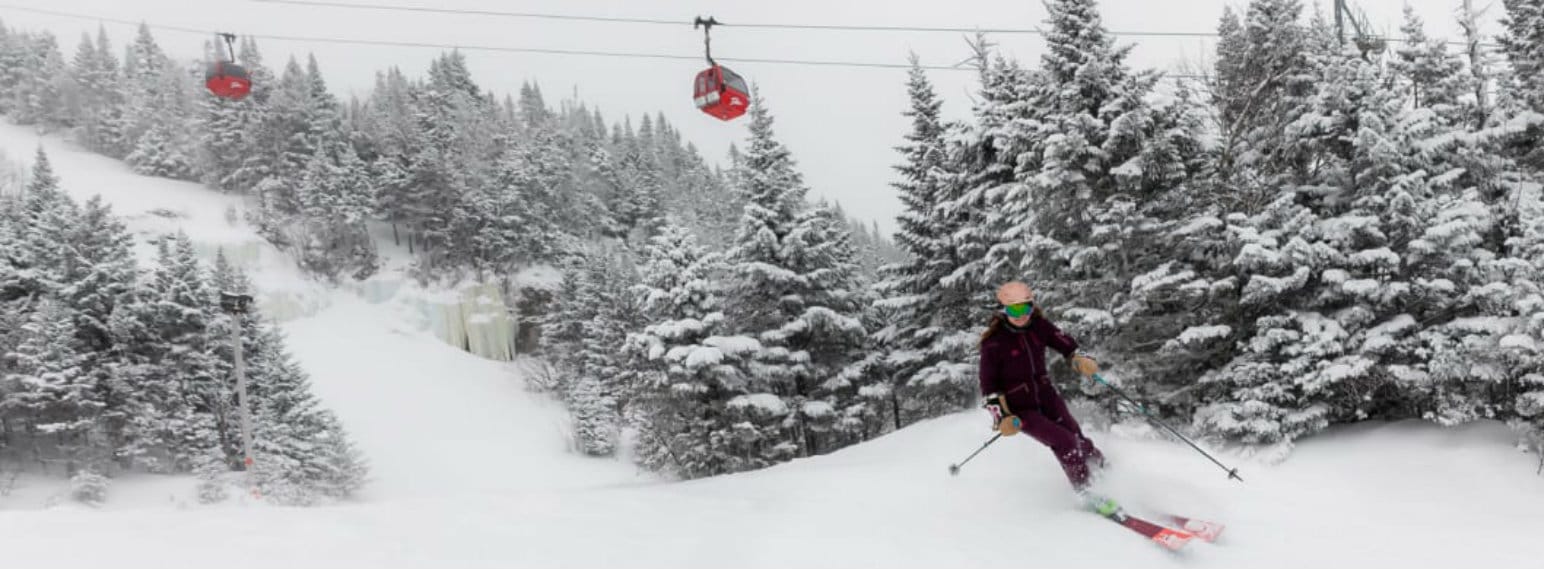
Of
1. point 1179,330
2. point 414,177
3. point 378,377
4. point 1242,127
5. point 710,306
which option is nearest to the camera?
point 1179,330

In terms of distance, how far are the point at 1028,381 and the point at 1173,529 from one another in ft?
4.87

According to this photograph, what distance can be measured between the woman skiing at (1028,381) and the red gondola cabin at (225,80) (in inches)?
514

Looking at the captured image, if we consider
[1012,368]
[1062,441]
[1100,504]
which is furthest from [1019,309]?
[1100,504]

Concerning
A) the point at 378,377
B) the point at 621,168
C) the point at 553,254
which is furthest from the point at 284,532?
the point at 621,168

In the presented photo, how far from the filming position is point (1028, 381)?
20.4 feet

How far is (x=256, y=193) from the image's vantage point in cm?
5384

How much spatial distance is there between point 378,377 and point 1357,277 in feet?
145

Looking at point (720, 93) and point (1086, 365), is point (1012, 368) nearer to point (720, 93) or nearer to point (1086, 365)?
point (1086, 365)

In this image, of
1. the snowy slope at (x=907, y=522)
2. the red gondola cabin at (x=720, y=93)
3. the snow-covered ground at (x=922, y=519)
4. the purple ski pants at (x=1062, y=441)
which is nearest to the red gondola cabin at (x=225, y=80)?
the red gondola cabin at (x=720, y=93)

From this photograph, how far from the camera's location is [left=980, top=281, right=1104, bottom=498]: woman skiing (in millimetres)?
6055

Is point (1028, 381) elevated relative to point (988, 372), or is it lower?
lower

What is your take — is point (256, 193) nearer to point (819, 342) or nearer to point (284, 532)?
point (819, 342)

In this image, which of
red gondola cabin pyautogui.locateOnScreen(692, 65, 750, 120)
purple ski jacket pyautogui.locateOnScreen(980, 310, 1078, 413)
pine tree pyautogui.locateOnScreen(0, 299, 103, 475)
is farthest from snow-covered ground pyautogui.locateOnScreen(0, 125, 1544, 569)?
pine tree pyautogui.locateOnScreen(0, 299, 103, 475)

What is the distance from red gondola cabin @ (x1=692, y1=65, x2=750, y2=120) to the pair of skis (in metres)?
8.09
